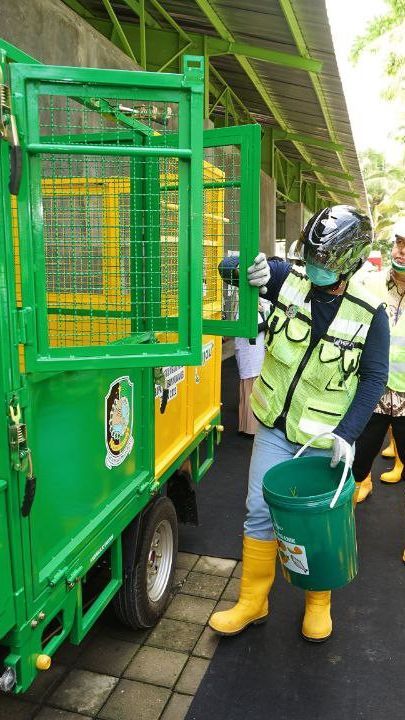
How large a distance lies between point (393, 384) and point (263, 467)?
1.35m

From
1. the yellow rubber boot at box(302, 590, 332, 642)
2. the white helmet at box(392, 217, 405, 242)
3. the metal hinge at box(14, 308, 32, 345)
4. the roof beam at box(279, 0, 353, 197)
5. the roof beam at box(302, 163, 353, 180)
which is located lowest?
the yellow rubber boot at box(302, 590, 332, 642)

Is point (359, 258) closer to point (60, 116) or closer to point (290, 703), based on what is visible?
point (290, 703)

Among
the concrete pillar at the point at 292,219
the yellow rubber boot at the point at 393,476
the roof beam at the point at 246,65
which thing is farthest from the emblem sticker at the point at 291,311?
the concrete pillar at the point at 292,219

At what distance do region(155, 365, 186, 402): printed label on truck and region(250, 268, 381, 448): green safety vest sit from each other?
1.70ft

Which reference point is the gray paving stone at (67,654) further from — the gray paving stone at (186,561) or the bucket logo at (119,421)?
the bucket logo at (119,421)

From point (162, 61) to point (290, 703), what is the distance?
272 inches

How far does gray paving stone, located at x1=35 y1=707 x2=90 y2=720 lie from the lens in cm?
240

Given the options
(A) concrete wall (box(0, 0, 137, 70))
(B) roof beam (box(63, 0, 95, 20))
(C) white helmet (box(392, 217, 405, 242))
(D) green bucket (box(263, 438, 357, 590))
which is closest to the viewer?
(D) green bucket (box(263, 438, 357, 590))

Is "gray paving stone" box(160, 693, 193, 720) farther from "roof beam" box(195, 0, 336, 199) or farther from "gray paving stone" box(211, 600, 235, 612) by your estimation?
"roof beam" box(195, 0, 336, 199)

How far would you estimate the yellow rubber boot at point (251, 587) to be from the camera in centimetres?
286

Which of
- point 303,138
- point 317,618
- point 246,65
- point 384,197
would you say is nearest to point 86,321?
point 317,618

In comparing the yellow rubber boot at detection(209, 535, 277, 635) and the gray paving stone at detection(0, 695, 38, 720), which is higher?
the yellow rubber boot at detection(209, 535, 277, 635)

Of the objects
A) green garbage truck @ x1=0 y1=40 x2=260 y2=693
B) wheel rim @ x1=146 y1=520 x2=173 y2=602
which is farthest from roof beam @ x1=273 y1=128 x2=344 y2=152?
wheel rim @ x1=146 y1=520 x2=173 y2=602

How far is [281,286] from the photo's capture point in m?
2.76
